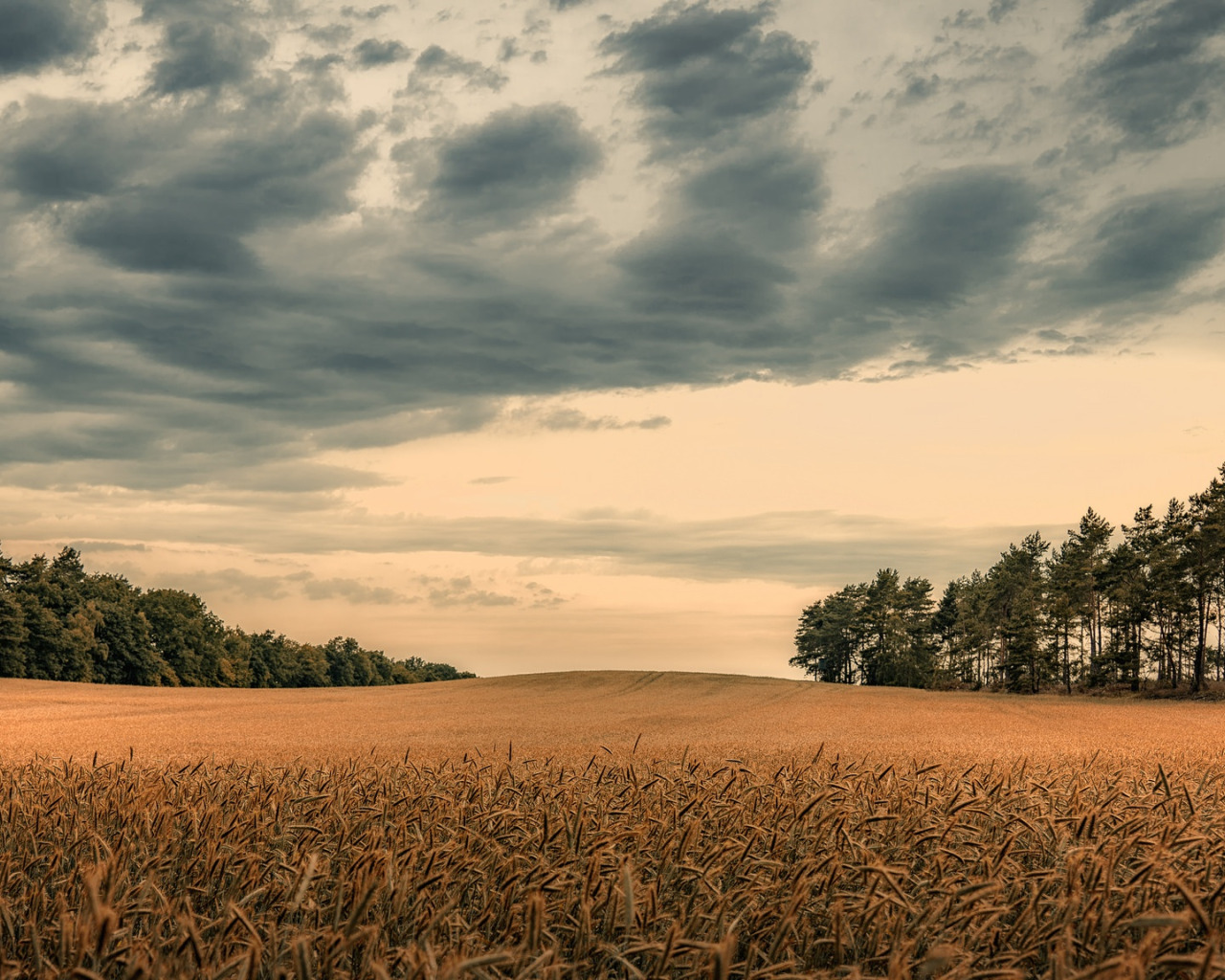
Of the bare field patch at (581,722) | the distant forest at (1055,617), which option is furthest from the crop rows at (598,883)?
the distant forest at (1055,617)

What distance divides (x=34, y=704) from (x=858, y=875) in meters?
36.4

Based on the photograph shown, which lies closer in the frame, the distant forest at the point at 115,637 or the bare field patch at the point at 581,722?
the bare field patch at the point at 581,722

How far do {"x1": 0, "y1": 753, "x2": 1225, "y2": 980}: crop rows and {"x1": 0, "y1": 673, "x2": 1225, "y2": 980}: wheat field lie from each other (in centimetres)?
2

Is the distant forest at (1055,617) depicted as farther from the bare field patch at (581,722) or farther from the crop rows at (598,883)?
the crop rows at (598,883)

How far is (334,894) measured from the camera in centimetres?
284

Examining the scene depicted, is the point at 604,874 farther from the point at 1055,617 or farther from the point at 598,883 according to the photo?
the point at 1055,617

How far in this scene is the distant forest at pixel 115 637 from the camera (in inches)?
2800

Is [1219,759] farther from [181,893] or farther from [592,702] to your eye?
[592,702]

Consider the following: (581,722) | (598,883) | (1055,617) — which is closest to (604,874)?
(598,883)

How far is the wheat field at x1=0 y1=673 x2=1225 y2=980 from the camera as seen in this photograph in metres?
2.26

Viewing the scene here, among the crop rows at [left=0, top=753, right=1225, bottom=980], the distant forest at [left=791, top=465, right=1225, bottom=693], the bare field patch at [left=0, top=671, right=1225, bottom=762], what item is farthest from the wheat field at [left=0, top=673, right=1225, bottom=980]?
the distant forest at [left=791, top=465, right=1225, bottom=693]

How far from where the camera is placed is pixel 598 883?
291 cm

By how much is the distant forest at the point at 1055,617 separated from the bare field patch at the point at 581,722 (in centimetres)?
2435

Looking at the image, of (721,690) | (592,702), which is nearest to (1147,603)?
(721,690)
